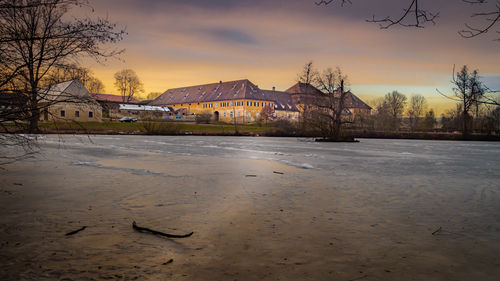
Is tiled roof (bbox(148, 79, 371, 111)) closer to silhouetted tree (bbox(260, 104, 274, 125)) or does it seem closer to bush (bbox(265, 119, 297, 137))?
silhouetted tree (bbox(260, 104, 274, 125))

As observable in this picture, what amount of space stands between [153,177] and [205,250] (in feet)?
20.8

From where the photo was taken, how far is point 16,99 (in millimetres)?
5844

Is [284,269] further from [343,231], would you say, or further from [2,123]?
[2,123]

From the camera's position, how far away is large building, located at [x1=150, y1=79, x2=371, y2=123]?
94000 mm

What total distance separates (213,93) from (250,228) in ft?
326

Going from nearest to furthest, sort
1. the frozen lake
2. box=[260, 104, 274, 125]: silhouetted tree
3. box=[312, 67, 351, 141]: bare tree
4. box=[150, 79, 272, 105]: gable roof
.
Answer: the frozen lake < box=[312, 67, 351, 141]: bare tree < box=[260, 104, 274, 125]: silhouetted tree < box=[150, 79, 272, 105]: gable roof

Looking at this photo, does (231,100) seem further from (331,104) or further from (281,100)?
(331,104)

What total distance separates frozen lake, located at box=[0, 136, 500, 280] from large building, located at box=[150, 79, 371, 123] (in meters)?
74.9

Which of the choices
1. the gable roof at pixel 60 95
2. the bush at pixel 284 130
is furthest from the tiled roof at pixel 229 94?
the gable roof at pixel 60 95

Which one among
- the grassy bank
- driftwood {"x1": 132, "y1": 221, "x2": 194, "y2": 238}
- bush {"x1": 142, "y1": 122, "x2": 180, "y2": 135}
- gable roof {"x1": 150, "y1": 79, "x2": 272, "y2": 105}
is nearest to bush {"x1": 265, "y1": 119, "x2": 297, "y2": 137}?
the grassy bank

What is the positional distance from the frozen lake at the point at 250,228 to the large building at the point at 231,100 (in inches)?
2949

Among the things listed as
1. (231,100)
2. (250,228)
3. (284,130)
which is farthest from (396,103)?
(250,228)

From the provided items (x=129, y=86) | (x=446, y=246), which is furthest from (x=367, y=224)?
Answer: (x=129, y=86)

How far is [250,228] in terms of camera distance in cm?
531
